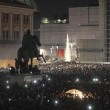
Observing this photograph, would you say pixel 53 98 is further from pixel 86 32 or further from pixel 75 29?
pixel 75 29

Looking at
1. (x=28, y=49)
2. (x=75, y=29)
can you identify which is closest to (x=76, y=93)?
(x=28, y=49)

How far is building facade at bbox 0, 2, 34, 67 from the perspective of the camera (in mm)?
100162

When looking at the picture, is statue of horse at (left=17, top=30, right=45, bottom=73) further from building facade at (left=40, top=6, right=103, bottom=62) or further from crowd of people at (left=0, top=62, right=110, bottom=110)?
building facade at (left=40, top=6, right=103, bottom=62)

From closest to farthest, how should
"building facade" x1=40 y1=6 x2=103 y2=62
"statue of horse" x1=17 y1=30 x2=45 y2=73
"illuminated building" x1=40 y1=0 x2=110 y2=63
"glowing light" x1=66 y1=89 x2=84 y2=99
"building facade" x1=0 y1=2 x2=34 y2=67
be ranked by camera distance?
"glowing light" x1=66 y1=89 x2=84 y2=99
"statue of horse" x1=17 y1=30 x2=45 y2=73
"building facade" x1=0 y1=2 x2=34 y2=67
"illuminated building" x1=40 y1=0 x2=110 y2=63
"building facade" x1=40 y1=6 x2=103 y2=62

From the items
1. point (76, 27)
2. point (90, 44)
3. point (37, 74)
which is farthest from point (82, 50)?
point (37, 74)

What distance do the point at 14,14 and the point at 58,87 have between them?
70.0m

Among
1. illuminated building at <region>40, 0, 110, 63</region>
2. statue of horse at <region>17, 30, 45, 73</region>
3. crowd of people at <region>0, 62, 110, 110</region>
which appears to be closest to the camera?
crowd of people at <region>0, 62, 110, 110</region>

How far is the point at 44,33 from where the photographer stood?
475 ft

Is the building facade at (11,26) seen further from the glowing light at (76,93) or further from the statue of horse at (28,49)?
the glowing light at (76,93)

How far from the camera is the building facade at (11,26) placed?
329 ft

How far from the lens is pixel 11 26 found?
104000 millimetres

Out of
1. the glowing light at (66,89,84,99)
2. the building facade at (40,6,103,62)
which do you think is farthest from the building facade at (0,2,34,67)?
the glowing light at (66,89,84,99)

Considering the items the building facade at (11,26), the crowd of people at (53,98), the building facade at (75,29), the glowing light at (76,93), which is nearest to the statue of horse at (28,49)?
the crowd of people at (53,98)

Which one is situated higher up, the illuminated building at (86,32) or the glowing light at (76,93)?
the illuminated building at (86,32)
